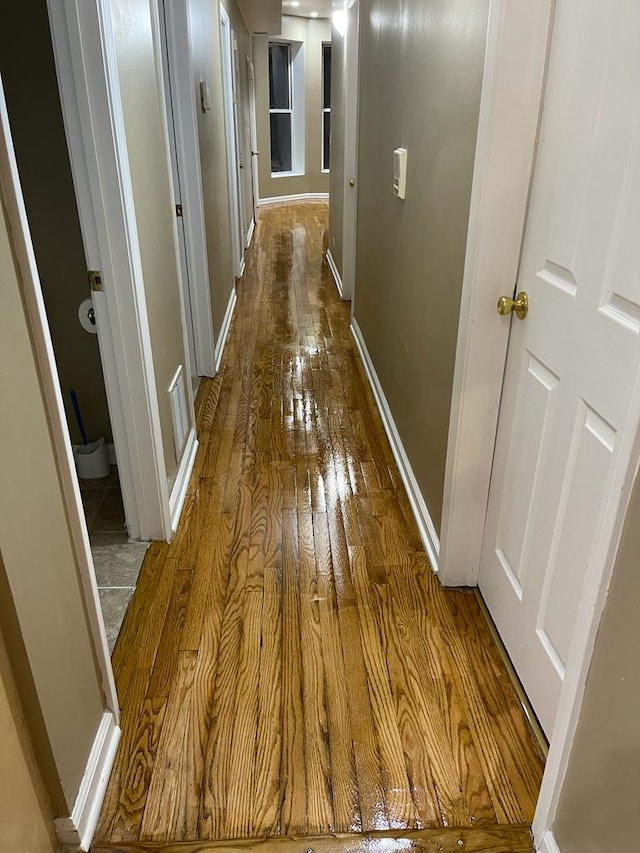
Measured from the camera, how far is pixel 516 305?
150cm

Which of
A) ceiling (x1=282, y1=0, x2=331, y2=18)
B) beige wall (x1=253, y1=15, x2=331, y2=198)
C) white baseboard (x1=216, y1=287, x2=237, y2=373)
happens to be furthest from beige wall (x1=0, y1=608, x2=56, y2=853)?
beige wall (x1=253, y1=15, x2=331, y2=198)

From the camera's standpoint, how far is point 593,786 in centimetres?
99

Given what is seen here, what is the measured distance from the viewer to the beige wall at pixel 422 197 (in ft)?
5.42

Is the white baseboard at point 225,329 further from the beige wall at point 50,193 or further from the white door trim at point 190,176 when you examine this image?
the beige wall at point 50,193

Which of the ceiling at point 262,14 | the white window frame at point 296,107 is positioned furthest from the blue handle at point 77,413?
the white window frame at point 296,107

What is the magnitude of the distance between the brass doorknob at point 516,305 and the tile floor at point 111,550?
138 centimetres

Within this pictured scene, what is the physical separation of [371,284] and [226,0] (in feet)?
9.21

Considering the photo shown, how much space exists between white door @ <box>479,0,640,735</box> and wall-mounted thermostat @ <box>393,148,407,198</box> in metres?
1.00

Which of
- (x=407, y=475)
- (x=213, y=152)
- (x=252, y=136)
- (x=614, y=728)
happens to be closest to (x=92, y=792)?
(x=614, y=728)

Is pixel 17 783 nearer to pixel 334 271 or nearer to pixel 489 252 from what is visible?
pixel 489 252

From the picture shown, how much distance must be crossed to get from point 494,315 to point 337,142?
14.0ft

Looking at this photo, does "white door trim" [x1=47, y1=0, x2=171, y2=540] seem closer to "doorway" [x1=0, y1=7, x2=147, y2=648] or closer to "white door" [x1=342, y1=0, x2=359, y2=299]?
"doorway" [x1=0, y1=7, x2=147, y2=648]

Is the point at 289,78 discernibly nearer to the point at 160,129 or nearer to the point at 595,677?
the point at 160,129

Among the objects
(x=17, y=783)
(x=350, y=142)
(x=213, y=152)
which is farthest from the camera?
(x=350, y=142)
